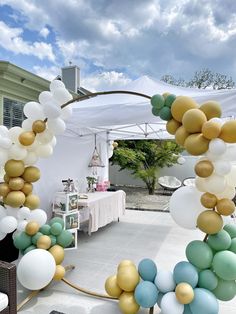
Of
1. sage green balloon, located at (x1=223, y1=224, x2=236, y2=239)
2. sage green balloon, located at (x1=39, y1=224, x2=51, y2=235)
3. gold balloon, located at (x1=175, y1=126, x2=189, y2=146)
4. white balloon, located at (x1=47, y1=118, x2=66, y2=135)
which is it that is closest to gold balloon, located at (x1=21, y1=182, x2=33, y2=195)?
sage green balloon, located at (x1=39, y1=224, x2=51, y2=235)

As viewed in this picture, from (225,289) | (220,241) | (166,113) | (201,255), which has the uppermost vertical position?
(166,113)

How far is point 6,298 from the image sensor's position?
217 cm

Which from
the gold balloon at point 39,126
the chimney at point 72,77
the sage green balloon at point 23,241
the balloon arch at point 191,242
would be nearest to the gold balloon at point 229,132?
the balloon arch at point 191,242

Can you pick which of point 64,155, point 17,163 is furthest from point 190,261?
point 64,155

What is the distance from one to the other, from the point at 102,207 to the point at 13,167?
9.14 feet

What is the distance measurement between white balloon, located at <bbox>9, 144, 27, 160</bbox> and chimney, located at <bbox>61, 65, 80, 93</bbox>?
6.20 metres

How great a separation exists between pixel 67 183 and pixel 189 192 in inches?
130

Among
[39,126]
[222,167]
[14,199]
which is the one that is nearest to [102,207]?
[14,199]

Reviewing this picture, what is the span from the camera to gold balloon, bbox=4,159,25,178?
300 centimetres

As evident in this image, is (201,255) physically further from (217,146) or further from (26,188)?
(26,188)

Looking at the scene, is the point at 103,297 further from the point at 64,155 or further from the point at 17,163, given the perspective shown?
the point at 64,155

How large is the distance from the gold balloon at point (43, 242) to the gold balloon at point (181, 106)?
6.33 feet

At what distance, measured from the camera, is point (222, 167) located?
213cm

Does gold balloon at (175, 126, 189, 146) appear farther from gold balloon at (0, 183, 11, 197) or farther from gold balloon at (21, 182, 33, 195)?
gold balloon at (0, 183, 11, 197)
